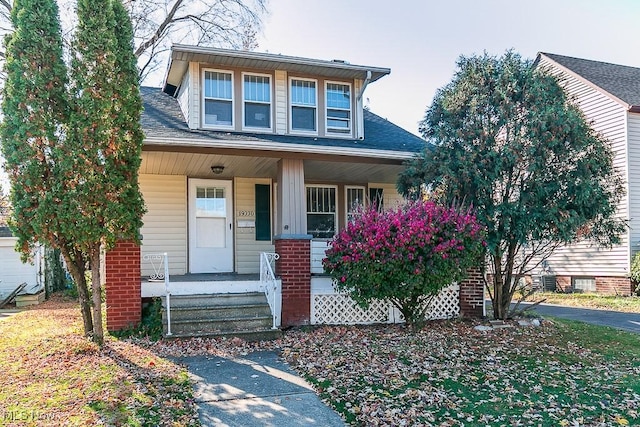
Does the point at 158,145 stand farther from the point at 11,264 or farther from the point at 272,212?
the point at 11,264

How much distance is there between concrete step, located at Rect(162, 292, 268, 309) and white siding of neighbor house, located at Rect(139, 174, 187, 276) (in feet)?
8.70

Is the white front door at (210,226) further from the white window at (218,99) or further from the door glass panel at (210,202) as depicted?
the white window at (218,99)

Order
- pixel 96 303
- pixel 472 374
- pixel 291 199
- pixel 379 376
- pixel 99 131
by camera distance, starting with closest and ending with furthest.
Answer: pixel 379 376 < pixel 472 374 < pixel 99 131 < pixel 96 303 < pixel 291 199

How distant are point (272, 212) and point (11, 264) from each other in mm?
9480

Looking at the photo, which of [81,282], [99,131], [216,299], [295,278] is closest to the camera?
[99,131]

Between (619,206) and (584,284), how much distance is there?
2907 mm

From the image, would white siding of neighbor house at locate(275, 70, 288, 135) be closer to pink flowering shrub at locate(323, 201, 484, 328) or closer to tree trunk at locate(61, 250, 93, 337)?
pink flowering shrub at locate(323, 201, 484, 328)

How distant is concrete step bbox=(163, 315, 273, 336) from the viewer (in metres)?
7.30

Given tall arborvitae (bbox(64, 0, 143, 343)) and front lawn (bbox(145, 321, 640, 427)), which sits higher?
tall arborvitae (bbox(64, 0, 143, 343))

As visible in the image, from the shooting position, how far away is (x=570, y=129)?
792 cm

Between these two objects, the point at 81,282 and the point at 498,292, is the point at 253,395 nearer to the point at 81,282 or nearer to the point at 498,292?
the point at 81,282

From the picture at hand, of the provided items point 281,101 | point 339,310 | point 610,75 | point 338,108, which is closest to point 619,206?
point 610,75

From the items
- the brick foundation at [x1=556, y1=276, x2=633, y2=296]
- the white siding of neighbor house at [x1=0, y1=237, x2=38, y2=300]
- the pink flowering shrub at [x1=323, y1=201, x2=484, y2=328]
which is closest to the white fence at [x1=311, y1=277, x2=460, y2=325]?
the pink flowering shrub at [x1=323, y1=201, x2=484, y2=328]

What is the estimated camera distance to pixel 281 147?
8.70 meters
